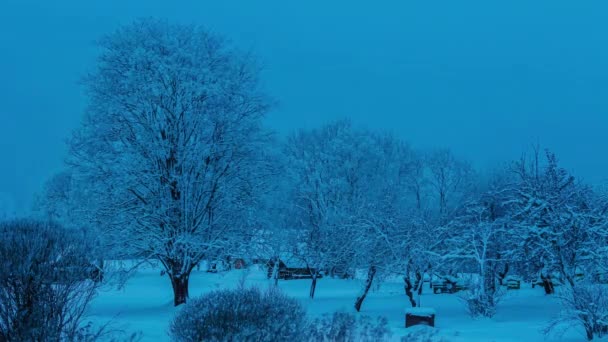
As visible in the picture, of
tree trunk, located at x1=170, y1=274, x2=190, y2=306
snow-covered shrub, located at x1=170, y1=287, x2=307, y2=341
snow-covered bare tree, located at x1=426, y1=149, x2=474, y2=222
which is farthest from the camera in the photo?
snow-covered bare tree, located at x1=426, y1=149, x2=474, y2=222

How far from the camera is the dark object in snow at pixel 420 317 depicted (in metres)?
14.6

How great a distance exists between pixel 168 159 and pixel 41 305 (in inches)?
372

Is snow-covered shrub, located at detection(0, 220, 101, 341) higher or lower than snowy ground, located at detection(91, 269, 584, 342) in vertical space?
higher

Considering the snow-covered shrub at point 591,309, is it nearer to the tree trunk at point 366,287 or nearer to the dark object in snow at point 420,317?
the dark object in snow at point 420,317

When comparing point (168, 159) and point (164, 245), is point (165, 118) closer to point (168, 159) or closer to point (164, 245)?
point (168, 159)

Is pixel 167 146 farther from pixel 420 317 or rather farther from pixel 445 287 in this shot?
pixel 445 287

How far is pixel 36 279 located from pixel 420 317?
31.6ft

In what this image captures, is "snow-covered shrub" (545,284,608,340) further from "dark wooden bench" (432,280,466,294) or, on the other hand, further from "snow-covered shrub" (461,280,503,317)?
"dark wooden bench" (432,280,466,294)

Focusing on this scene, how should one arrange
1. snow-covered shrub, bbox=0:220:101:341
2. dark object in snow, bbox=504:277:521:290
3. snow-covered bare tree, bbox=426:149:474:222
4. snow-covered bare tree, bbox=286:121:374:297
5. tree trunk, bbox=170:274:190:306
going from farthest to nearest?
snow-covered bare tree, bbox=426:149:474:222, snow-covered bare tree, bbox=286:121:374:297, dark object in snow, bbox=504:277:521:290, tree trunk, bbox=170:274:190:306, snow-covered shrub, bbox=0:220:101:341

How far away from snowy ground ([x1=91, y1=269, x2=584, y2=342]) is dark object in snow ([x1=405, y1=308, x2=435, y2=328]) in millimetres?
361

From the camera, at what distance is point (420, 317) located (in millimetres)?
14656

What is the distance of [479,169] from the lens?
39812 mm

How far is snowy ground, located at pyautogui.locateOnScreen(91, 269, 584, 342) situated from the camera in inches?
512

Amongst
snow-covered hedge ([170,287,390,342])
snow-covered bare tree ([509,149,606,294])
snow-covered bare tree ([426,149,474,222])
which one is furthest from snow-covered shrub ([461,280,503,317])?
snow-covered bare tree ([426,149,474,222])
